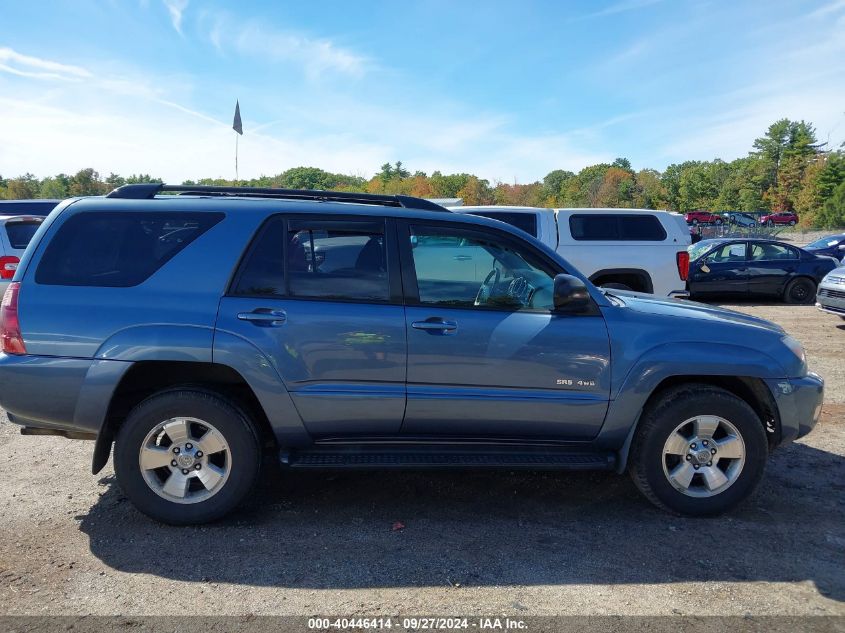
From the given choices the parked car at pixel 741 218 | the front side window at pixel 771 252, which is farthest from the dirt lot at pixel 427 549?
the parked car at pixel 741 218

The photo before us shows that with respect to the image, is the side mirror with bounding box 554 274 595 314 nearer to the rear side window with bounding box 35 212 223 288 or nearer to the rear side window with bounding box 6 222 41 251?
the rear side window with bounding box 35 212 223 288

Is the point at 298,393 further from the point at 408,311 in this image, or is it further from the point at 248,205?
the point at 248,205

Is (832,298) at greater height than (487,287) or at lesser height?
lesser

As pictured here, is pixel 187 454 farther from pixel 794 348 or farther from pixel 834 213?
pixel 834 213

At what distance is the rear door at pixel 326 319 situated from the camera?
11.8 ft

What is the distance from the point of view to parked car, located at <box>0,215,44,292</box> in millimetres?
9727

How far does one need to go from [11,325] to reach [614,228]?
843 centimetres

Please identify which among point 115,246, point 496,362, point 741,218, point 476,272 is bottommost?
point 496,362

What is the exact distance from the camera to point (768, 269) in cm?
1409

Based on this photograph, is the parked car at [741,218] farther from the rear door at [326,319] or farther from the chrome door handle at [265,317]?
the chrome door handle at [265,317]

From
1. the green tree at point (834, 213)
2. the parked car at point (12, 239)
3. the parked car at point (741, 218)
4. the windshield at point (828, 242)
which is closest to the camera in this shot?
the parked car at point (12, 239)

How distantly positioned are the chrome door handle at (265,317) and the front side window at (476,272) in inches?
32.3

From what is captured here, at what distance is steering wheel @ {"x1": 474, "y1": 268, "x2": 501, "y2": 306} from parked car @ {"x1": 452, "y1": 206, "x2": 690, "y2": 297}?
18.8 ft

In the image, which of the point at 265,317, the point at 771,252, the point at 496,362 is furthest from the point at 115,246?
the point at 771,252
